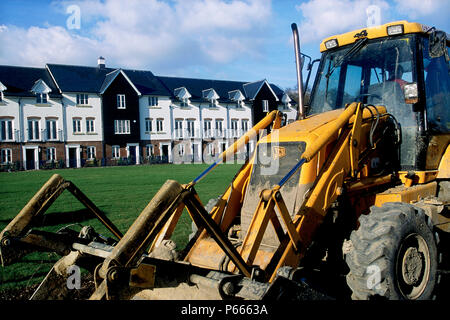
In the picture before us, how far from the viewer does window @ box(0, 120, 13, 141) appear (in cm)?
4366

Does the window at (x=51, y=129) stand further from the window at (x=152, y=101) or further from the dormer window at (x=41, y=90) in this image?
the window at (x=152, y=101)

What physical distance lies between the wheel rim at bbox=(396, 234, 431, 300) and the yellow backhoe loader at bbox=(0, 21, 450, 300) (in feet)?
0.05

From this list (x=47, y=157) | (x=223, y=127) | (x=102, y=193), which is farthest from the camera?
(x=223, y=127)

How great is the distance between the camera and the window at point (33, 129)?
45.2 metres

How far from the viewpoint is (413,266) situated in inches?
189

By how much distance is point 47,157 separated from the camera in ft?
151

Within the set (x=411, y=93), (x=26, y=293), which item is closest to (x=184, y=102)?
(x=26, y=293)

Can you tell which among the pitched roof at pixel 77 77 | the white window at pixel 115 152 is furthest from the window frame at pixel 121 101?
the white window at pixel 115 152

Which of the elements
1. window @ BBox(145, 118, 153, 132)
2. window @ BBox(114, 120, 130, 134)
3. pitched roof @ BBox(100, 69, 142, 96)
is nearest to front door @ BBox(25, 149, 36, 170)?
window @ BBox(114, 120, 130, 134)

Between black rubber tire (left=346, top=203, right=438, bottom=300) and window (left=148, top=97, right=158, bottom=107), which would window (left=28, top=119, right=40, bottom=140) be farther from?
black rubber tire (left=346, top=203, right=438, bottom=300)

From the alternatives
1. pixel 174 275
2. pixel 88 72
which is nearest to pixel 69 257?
pixel 174 275

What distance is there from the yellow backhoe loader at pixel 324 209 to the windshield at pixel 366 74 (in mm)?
17
